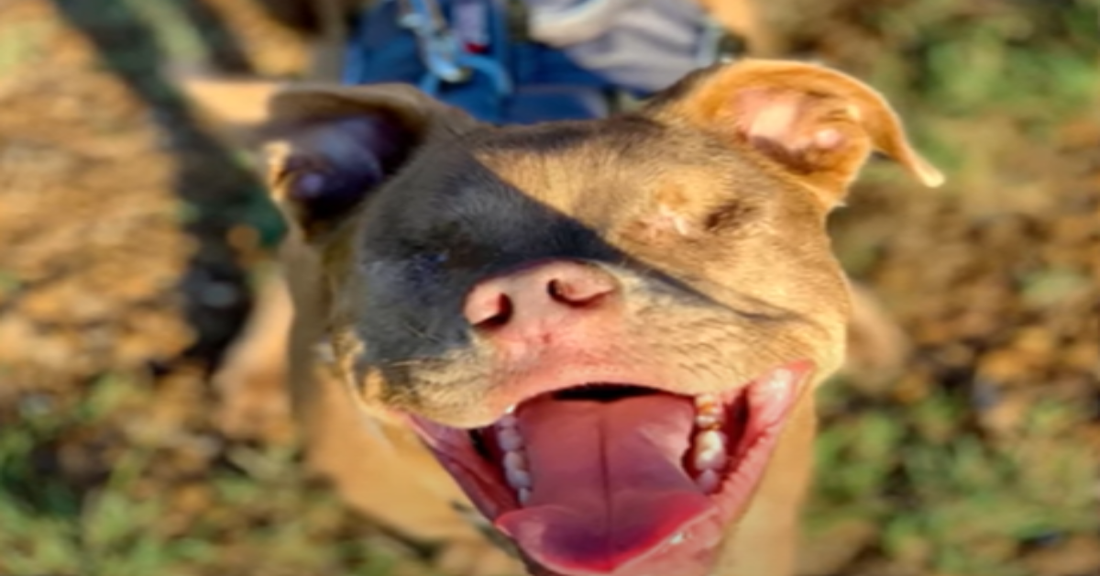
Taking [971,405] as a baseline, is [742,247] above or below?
above

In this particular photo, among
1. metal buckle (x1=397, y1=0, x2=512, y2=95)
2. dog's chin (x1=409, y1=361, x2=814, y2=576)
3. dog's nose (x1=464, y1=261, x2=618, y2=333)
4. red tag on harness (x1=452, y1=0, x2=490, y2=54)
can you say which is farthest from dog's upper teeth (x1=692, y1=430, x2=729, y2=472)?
red tag on harness (x1=452, y1=0, x2=490, y2=54)

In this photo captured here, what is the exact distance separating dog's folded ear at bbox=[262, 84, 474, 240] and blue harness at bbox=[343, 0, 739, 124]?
47 centimetres

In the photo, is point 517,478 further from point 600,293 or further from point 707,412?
point 600,293

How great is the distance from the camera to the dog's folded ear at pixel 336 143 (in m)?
3.01

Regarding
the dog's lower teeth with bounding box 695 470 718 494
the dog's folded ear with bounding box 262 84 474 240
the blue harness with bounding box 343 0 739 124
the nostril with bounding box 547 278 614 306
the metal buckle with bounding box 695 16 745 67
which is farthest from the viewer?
the metal buckle with bounding box 695 16 745 67

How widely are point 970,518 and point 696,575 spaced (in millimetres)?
1215

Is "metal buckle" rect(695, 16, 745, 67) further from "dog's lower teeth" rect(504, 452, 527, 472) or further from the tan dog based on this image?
"dog's lower teeth" rect(504, 452, 527, 472)

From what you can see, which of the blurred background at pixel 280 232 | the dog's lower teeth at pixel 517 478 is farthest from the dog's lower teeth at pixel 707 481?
the blurred background at pixel 280 232

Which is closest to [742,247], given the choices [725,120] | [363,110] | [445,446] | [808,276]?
[808,276]

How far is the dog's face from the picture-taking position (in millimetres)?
2363

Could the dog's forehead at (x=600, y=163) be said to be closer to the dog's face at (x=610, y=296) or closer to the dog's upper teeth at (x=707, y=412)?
the dog's face at (x=610, y=296)

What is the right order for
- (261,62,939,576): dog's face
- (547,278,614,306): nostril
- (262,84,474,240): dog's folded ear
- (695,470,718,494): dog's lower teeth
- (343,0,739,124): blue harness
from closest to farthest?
(547,278,614,306): nostril → (261,62,939,576): dog's face → (695,470,718,494): dog's lower teeth → (262,84,474,240): dog's folded ear → (343,0,739,124): blue harness

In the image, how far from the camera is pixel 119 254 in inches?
171

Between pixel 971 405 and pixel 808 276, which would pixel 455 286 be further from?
pixel 971 405
